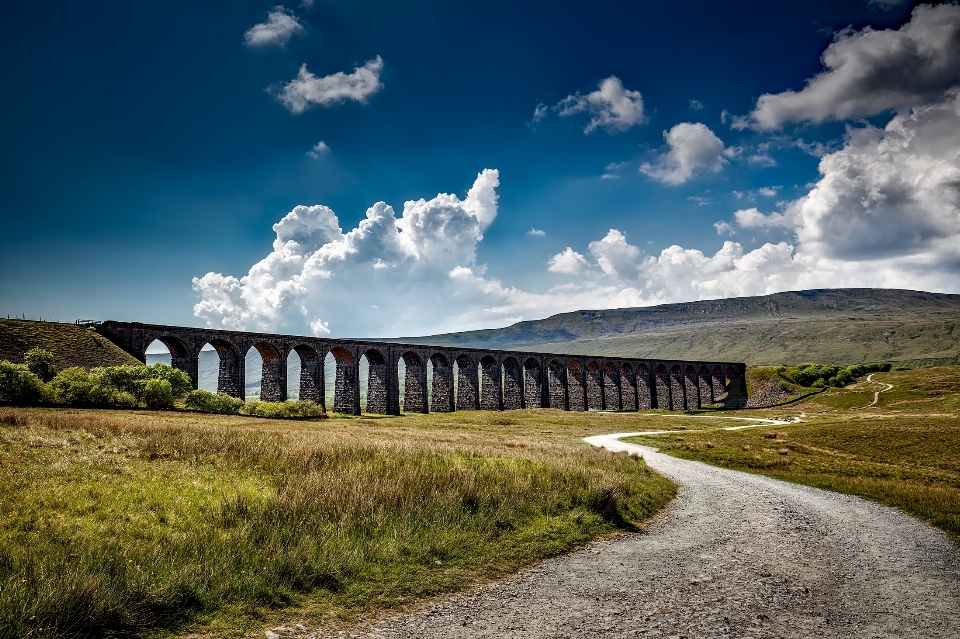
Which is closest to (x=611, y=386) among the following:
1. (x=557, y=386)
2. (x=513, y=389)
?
(x=557, y=386)

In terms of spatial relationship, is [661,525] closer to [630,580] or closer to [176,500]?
[630,580]

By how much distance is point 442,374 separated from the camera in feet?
222

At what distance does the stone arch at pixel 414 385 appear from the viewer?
64.7m

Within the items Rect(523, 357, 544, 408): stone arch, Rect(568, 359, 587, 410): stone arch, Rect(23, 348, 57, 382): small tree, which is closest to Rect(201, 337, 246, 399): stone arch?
Rect(23, 348, 57, 382): small tree

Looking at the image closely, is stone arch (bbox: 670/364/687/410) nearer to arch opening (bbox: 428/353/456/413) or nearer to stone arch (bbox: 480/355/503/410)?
stone arch (bbox: 480/355/503/410)

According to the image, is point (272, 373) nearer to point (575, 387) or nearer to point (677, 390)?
point (575, 387)

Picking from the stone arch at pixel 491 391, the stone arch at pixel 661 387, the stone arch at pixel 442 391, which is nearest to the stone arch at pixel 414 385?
the stone arch at pixel 442 391

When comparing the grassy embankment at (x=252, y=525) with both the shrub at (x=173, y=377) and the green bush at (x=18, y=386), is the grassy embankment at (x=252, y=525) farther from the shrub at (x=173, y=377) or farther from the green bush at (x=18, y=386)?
the shrub at (x=173, y=377)

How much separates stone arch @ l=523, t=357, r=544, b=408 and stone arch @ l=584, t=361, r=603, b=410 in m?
9.40

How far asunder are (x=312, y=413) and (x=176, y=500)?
38837mm

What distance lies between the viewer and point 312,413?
47.4 meters

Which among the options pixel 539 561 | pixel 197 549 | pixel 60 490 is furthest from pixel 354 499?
pixel 60 490

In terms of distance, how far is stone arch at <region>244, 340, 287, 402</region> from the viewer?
50969 millimetres

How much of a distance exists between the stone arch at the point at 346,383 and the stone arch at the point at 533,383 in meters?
30.4
